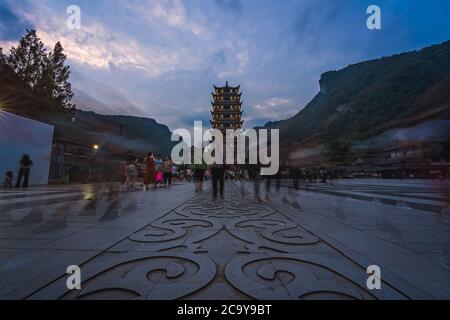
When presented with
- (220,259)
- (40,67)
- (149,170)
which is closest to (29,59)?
(40,67)

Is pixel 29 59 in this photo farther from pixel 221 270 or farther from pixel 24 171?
pixel 221 270

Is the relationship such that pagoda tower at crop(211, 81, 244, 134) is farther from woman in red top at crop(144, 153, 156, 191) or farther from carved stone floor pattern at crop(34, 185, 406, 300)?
carved stone floor pattern at crop(34, 185, 406, 300)

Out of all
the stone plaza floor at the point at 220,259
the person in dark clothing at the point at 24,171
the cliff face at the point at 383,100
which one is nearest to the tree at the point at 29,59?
the person in dark clothing at the point at 24,171

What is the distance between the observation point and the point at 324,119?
391 feet

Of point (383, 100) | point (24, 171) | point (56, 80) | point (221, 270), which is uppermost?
point (383, 100)

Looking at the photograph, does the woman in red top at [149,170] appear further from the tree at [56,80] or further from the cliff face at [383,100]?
the cliff face at [383,100]

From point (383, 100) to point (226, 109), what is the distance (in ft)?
256

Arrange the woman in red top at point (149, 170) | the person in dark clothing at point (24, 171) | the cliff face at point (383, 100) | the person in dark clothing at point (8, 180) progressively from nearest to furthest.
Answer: the person in dark clothing at point (8, 180), the person in dark clothing at point (24, 171), the woman in red top at point (149, 170), the cliff face at point (383, 100)

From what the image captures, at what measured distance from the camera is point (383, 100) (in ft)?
316

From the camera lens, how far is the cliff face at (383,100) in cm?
7816

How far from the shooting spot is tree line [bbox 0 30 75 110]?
22875mm

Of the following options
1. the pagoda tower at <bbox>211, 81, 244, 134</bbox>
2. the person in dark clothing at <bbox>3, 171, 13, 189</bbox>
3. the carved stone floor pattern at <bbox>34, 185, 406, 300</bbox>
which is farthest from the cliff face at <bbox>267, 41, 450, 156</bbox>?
the carved stone floor pattern at <bbox>34, 185, 406, 300</bbox>
